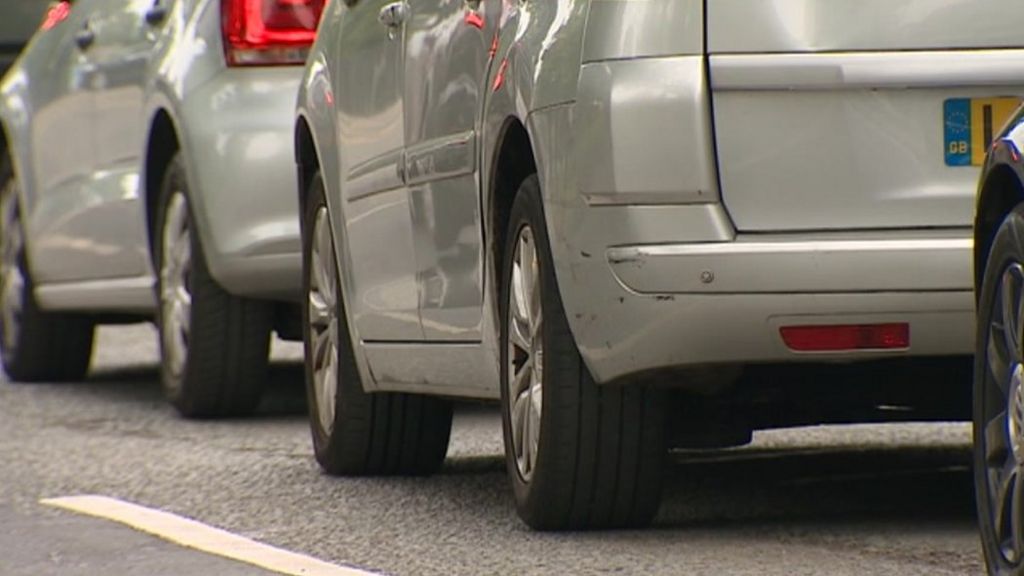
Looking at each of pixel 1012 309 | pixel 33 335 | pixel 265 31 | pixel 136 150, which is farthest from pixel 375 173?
pixel 33 335

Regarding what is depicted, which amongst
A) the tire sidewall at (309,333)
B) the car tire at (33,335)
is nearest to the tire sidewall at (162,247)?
the tire sidewall at (309,333)

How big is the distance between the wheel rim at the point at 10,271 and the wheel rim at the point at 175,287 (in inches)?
87.8

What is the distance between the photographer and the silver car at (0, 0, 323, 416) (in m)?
9.86

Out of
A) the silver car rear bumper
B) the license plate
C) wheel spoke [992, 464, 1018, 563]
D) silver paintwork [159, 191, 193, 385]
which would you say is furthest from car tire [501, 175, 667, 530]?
silver paintwork [159, 191, 193, 385]

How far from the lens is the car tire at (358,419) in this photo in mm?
8219

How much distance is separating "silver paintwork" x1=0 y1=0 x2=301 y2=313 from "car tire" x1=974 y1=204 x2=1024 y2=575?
4.91 m

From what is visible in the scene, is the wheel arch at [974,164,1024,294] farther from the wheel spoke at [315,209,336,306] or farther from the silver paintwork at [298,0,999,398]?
the wheel spoke at [315,209,336,306]

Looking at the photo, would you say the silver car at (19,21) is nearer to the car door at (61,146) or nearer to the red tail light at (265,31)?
the car door at (61,146)

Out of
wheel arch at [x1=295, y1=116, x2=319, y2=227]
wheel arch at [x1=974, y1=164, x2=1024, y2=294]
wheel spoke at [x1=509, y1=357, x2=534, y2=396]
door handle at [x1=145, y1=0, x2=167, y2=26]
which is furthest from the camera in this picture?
door handle at [x1=145, y1=0, x2=167, y2=26]

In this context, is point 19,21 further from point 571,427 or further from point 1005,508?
point 1005,508

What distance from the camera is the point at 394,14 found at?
7.51 meters

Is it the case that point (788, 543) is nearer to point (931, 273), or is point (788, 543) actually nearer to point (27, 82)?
point (931, 273)

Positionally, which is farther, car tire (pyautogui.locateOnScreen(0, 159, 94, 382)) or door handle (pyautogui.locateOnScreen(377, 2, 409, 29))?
car tire (pyautogui.locateOnScreen(0, 159, 94, 382))

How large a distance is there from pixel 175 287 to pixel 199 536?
3798 mm
